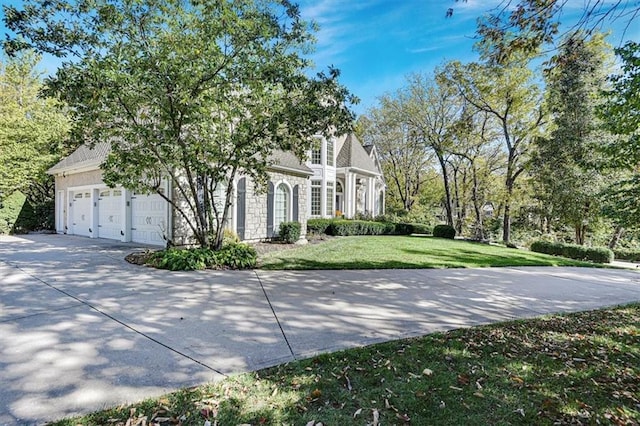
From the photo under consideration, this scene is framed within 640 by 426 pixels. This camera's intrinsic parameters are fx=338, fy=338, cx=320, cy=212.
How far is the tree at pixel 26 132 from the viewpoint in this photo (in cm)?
1688

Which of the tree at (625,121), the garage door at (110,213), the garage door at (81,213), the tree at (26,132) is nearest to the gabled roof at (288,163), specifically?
the garage door at (110,213)

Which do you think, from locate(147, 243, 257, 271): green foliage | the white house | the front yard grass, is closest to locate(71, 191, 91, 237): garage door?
the white house

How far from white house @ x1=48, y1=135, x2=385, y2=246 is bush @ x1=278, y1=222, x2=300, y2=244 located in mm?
425

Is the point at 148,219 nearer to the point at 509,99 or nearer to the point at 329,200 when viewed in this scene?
the point at 329,200

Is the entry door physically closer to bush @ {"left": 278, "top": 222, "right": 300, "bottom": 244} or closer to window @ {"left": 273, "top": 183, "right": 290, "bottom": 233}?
window @ {"left": 273, "top": 183, "right": 290, "bottom": 233}

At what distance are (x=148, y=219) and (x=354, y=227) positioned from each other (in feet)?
36.0

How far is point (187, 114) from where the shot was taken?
7.69 meters

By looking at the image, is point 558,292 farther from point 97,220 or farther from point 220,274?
point 97,220

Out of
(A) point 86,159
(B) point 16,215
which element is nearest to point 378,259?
(A) point 86,159

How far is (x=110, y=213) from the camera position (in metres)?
13.8

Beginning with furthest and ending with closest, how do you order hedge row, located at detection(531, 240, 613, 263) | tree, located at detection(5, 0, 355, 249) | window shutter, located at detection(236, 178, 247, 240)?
1. hedge row, located at detection(531, 240, 613, 263)
2. window shutter, located at detection(236, 178, 247, 240)
3. tree, located at detection(5, 0, 355, 249)

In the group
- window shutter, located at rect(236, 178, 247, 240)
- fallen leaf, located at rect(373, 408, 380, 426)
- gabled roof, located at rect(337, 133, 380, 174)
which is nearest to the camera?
fallen leaf, located at rect(373, 408, 380, 426)

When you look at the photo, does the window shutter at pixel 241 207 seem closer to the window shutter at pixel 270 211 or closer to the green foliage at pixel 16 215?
the window shutter at pixel 270 211

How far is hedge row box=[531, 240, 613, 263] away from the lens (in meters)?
15.2
